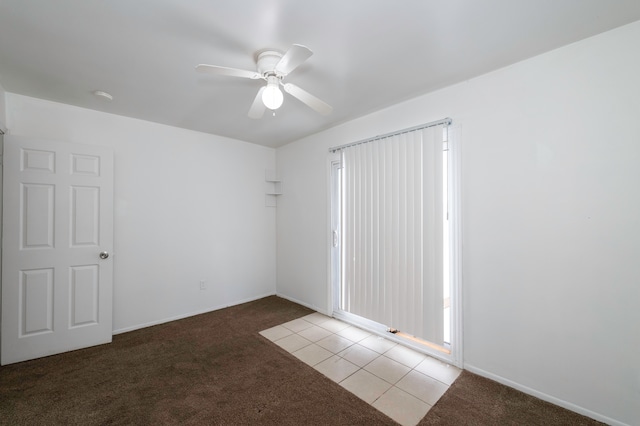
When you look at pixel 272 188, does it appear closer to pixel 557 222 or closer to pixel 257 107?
pixel 257 107

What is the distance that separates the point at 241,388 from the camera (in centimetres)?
209

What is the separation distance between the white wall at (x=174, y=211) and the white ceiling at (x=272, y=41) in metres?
0.44

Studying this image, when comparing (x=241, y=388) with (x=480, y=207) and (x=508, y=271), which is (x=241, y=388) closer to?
(x=508, y=271)

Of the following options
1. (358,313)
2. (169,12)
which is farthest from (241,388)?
(169,12)

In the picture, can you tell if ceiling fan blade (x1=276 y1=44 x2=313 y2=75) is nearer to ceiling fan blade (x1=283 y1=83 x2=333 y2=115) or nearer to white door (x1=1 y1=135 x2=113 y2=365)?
ceiling fan blade (x1=283 y1=83 x2=333 y2=115)

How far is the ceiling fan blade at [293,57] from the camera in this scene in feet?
4.68

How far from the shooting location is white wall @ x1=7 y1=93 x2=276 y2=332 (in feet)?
9.82

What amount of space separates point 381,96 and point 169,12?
1.90 meters

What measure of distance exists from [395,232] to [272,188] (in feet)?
8.22

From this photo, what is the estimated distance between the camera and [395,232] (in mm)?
2811

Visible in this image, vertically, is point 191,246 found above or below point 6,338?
above

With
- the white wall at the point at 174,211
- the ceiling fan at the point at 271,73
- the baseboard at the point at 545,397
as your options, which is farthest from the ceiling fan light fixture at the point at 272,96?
the baseboard at the point at 545,397

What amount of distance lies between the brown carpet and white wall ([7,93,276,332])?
2.60 ft

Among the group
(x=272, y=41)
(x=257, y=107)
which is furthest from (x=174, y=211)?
(x=272, y=41)
